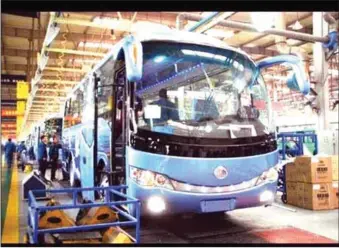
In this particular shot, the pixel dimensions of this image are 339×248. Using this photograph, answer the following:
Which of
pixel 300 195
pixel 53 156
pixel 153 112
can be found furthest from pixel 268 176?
pixel 53 156

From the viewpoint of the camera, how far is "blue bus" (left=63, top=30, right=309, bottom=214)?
4.89m

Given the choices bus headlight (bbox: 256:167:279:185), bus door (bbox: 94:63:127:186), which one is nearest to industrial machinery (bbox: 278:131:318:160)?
bus headlight (bbox: 256:167:279:185)

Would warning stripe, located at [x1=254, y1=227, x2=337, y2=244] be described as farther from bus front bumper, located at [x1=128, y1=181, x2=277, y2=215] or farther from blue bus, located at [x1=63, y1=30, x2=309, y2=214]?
bus front bumper, located at [x1=128, y1=181, x2=277, y2=215]

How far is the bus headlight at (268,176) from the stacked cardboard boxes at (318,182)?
5.82ft

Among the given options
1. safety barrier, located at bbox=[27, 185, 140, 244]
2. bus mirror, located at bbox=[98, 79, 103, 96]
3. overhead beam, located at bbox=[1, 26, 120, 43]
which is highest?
overhead beam, located at bbox=[1, 26, 120, 43]

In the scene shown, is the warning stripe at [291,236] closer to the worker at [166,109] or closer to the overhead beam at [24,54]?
the worker at [166,109]

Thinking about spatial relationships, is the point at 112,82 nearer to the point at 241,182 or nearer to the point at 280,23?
the point at 241,182

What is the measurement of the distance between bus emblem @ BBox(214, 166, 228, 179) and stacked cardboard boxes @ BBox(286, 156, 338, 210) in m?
2.64

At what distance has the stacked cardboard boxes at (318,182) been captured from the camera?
6.96 metres

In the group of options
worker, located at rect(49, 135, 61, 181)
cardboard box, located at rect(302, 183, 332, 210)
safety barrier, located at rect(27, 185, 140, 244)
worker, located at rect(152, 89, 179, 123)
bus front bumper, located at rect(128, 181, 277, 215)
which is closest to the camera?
safety barrier, located at rect(27, 185, 140, 244)

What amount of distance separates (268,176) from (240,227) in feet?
3.06

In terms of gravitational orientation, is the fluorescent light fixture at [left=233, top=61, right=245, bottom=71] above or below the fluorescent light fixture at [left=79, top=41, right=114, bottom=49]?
below

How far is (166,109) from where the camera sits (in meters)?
5.00

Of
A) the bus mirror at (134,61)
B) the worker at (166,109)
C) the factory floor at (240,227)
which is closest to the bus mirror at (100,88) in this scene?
the worker at (166,109)
